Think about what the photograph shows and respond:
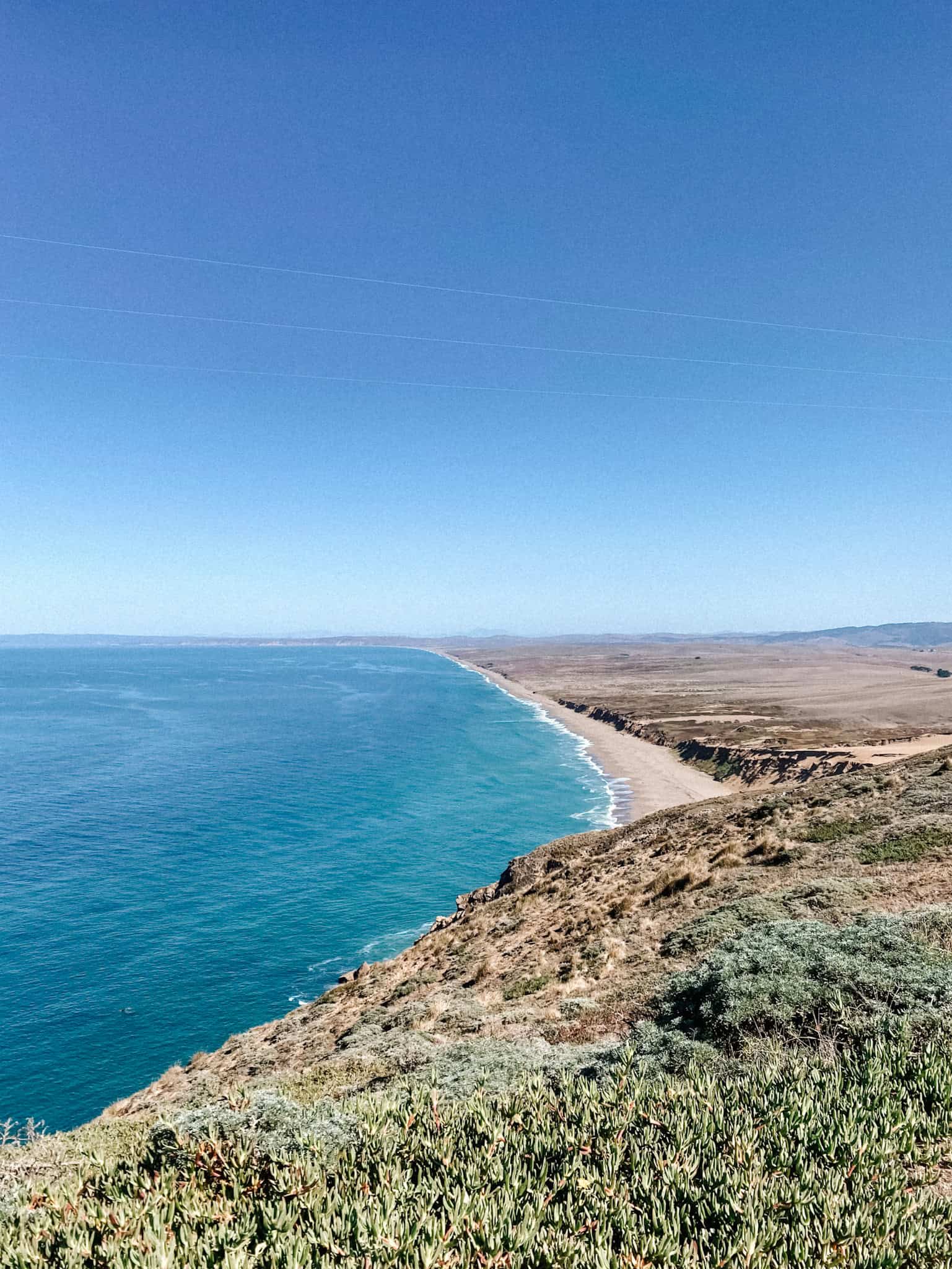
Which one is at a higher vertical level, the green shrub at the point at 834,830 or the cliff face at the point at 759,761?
the green shrub at the point at 834,830

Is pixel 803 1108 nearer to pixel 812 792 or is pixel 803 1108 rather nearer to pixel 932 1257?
pixel 932 1257

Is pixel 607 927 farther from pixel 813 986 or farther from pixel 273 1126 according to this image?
pixel 273 1126

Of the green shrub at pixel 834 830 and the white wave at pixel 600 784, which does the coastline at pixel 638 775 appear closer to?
the white wave at pixel 600 784

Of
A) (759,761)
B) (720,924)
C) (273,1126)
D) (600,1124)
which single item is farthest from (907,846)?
(759,761)

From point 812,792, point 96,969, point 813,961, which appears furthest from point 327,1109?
point 96,969

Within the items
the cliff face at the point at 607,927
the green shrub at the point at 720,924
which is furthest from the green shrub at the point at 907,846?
the green shrub at the point at 720,924

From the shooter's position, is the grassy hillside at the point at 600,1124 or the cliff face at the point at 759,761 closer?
the grassy hillside at the point at 600,1124

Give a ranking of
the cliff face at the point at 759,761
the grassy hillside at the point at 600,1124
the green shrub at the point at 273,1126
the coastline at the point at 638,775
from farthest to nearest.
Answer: the coastline at the point at 638,775 < the cliff face at the point at 759,761 < the green shrub at the point at 273,1126 < the grassy hillside at the point at 600,1124

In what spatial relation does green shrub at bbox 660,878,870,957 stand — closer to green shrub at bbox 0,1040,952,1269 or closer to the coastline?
green shrub at bbox 0,1040,952,1269

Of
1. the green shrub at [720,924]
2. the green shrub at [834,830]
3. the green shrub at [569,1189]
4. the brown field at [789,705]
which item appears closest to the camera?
the green shrub at [569,1189]
